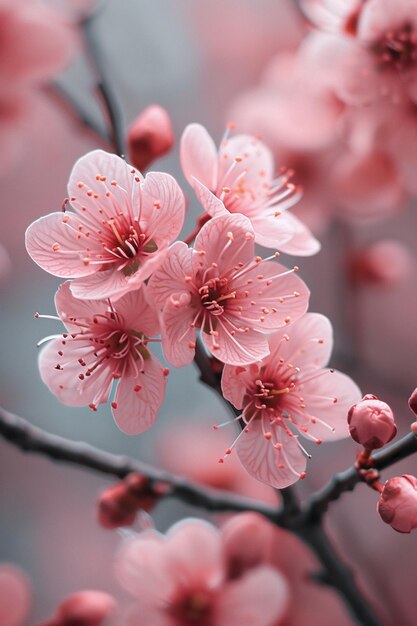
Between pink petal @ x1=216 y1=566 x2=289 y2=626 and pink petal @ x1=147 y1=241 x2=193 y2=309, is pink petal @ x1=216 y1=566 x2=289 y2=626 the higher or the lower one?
the lower one

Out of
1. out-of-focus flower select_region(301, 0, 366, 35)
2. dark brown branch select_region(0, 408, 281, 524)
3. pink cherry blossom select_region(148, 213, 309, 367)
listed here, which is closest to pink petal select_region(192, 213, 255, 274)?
pink cherry blossom select_region(148, 213, 309, 367)

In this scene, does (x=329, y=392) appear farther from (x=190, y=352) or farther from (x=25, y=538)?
(x=25, y=538)

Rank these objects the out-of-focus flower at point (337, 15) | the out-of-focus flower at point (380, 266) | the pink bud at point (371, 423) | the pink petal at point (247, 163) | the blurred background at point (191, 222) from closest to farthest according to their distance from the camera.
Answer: the pink bud at point (371, 423) → the pink petal at point (247, 163) → the out-of-focus flower at point (337, 15) → the blurred background at point (191, 222) → the out-of-focus flower at point (380, 266)

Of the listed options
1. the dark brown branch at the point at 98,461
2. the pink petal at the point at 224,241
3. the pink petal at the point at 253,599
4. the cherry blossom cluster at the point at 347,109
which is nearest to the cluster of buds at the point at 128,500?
the dark brown branch at the point at 98,461

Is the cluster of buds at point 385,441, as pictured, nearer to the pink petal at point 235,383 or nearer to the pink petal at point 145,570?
the pink petal at point 235,383

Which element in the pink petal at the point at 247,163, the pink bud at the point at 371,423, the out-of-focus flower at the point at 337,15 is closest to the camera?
the pink bud at the point at 371,423

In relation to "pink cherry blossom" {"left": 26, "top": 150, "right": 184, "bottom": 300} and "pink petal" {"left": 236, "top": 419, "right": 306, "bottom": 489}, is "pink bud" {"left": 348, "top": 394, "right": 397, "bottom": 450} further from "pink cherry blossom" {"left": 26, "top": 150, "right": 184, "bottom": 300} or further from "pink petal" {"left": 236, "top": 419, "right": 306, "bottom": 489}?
"pink cherry blossom" {"left": 26, "top": 150, "right": 184, "bottom": 300}
